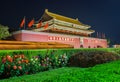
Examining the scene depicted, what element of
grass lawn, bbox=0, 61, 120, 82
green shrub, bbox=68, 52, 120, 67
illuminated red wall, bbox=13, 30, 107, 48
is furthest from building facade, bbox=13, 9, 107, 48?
grass lawn, bbox=0, 61, 120, 82

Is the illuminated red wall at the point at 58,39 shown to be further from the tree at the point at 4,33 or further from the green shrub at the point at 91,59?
the green shrub at the point at 91,59

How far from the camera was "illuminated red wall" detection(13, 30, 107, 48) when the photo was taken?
23.7 metres

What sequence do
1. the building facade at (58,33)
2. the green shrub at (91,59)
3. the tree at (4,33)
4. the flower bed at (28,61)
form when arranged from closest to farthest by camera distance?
the flower bed at (28,61), the green shrub at (91,59), the building facade at (58,33), the tree at (4,33)

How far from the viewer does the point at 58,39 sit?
28.9 m

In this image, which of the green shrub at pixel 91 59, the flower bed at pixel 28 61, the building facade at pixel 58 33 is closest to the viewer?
the flower bed at pixel 28 61

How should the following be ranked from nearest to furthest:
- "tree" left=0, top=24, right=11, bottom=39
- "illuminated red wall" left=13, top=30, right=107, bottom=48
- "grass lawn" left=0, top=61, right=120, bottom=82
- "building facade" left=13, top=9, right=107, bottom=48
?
"grass lawn" left=0, top=61, right=120, bottom=82, "illuminated red wall" left=13, top=30, right=107, bottom=48, "building facade" left=13, top=9, right=107, bottom=48, "tree" left=0, top=24, right=11, bottom=39

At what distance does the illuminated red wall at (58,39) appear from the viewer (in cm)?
2369

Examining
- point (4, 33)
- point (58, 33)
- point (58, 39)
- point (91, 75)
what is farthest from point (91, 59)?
point (58, 33)

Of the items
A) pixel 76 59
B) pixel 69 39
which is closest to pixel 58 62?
pixel 76 59

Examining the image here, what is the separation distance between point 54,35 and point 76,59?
1792cm

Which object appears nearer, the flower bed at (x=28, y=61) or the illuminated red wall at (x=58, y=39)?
the flower bed at (x=28, y=61)

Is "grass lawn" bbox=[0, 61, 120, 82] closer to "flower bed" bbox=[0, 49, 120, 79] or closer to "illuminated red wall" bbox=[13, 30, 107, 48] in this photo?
"flower bed" bbox=[0, 49, 120, 79]

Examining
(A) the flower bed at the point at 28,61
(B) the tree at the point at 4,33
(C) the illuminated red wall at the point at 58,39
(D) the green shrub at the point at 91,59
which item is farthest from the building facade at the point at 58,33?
(D) the green shrub at the point at 91,59

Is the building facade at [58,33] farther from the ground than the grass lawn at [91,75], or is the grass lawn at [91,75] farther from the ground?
the building facade at [58,33]
